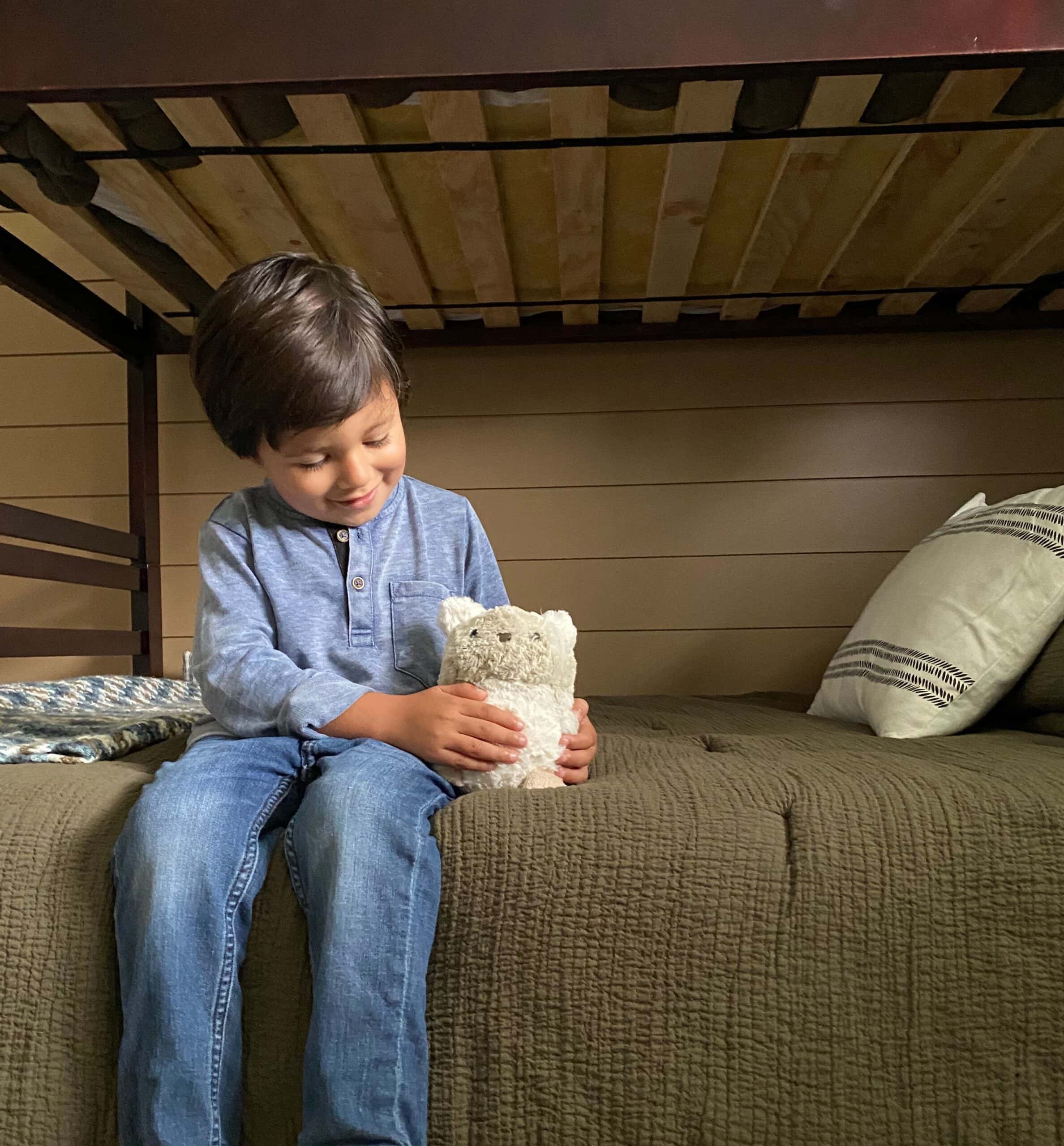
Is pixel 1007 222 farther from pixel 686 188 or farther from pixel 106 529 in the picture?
pixel 106 529

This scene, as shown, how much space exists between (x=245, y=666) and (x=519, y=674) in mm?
222

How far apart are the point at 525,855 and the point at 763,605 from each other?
1.29 m

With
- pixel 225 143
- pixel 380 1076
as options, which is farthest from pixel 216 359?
pixel 380 1076

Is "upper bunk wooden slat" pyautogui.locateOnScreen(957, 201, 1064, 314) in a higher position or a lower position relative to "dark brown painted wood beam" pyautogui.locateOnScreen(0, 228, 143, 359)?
lower

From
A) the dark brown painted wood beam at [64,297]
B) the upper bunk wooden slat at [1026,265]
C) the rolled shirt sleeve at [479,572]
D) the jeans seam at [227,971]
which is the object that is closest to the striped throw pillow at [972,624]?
the rolled shirt sleeve at [479,572]

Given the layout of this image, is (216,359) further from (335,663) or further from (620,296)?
(620,296)

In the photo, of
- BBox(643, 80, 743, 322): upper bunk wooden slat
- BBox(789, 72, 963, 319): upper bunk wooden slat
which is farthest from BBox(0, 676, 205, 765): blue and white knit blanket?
BBox(789, 72, 963, 319): upper bunk wooden slat

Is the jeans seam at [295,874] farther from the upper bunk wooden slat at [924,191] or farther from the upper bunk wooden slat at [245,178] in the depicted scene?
the upper bunk wooden slat at [924,191]

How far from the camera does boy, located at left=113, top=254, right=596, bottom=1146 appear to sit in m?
0.55

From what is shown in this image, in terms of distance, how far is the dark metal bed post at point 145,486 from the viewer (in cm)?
179

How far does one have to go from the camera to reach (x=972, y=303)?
166 centimetres

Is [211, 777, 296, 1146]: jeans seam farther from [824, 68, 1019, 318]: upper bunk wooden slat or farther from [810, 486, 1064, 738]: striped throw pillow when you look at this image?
[824, 68, 1019, 318]: upper bunk wooden slat

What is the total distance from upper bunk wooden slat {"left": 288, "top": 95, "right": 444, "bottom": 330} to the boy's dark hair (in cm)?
25

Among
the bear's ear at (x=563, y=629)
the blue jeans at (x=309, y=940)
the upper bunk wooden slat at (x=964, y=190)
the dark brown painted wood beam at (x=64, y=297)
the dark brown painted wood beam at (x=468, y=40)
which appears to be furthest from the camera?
the dark brown painted wood beam at (x=64, y=297)
